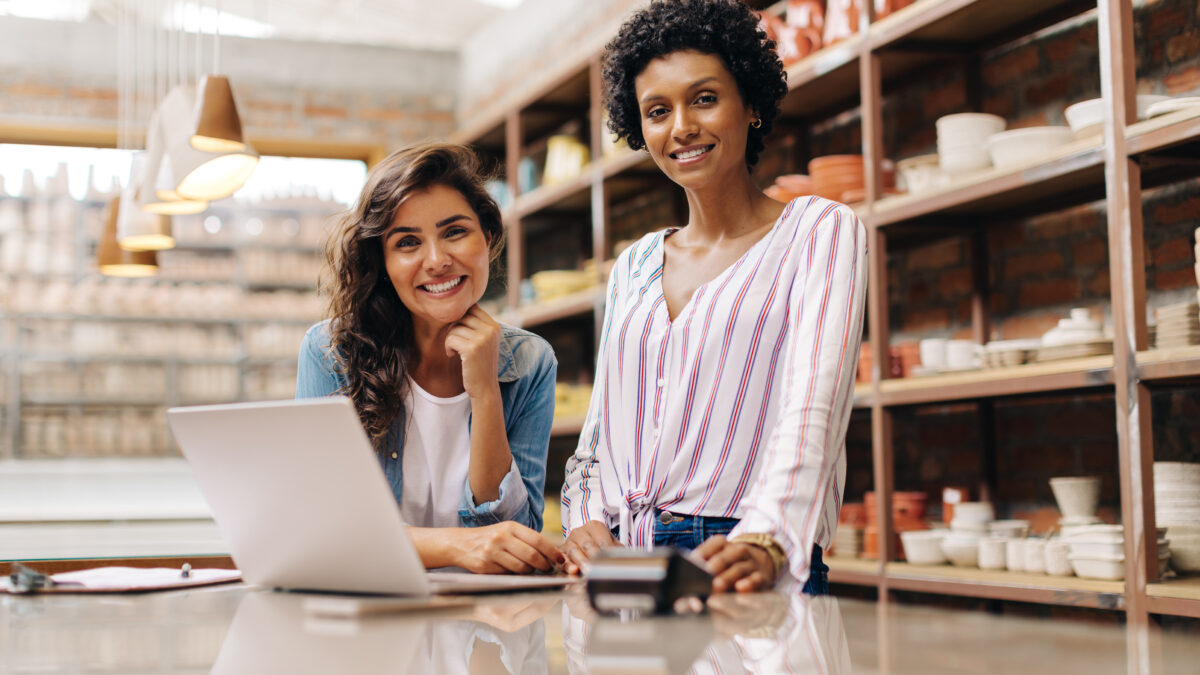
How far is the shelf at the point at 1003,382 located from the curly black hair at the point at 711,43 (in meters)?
1.13

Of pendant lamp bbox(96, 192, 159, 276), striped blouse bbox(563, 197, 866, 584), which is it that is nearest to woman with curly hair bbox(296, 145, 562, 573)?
striped blouse bbox(563, 197, 866, 584)

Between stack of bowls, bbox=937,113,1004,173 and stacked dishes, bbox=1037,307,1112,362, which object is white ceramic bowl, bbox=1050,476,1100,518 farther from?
stack of bowls, bbox=937,113,1004,173

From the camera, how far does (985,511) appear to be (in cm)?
280

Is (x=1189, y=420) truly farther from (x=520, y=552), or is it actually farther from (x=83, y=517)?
(x=83, y=517)

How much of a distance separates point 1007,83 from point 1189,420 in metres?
1.07

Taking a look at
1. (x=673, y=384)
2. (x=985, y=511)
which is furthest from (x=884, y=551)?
(x=673, y=384)

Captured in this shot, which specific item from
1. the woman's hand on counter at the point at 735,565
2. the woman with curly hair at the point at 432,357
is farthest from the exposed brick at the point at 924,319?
the woman's hand on counter at the point at 735,565

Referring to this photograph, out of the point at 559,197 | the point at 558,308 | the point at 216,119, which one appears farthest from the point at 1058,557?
the point at 559,197

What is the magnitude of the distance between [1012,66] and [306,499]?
2.64 metres

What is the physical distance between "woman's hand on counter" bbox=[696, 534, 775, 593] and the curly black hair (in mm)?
741

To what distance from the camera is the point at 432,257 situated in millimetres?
1621

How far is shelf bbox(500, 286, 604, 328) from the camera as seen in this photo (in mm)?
4414

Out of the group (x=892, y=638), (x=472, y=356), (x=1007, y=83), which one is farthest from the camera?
(x=1007, y=83)

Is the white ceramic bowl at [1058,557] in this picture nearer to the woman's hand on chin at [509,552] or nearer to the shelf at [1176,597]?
the shelf at [1176,597]
